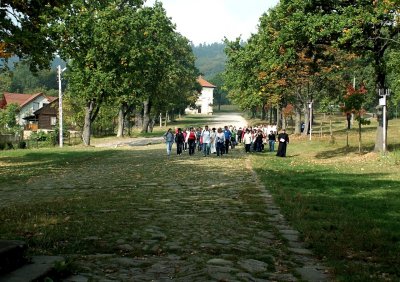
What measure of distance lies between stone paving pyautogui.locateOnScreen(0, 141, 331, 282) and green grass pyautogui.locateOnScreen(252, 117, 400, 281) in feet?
1.01

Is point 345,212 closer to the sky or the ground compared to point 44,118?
closer to the ground

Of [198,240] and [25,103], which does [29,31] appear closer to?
[198,240]

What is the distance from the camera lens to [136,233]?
7164mm

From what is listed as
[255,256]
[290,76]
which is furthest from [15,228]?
[290,76]

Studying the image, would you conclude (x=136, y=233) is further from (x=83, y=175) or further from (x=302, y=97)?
(x=302, y=97)

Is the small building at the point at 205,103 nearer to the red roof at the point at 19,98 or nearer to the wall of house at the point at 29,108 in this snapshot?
the wall of house at the point at 29,108

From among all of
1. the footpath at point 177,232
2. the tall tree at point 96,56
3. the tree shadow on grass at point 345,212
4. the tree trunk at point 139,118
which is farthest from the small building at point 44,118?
the tree shadow on grass at point 345,212

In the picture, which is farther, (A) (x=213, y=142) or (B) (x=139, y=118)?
(B) (x=139, y=118)

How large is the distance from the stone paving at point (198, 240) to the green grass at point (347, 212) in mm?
307

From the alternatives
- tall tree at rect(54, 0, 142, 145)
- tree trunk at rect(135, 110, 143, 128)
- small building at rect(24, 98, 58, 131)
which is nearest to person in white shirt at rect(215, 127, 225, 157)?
tall tree at rect(54, 0, 142, 145)

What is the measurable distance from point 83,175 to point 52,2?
20.1 feet

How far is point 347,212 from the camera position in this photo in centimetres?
916

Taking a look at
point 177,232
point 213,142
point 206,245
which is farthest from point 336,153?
point 206,245

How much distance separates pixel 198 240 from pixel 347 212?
12.3 ft
